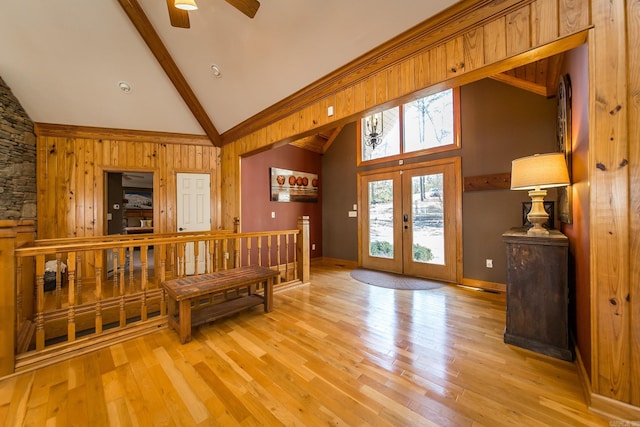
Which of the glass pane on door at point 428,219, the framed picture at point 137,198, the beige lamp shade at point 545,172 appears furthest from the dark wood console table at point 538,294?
the framed picture at point 137,198

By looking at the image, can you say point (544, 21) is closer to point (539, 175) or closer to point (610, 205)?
point (539, 175)

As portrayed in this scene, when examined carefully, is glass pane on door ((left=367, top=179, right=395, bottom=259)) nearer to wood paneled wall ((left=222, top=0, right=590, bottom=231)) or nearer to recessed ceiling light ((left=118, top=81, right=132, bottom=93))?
wood paneled wall ((left=222, top=0, right=590, bottom=231))

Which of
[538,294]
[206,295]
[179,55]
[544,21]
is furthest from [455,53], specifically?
[179,55]

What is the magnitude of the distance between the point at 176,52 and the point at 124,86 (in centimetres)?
104

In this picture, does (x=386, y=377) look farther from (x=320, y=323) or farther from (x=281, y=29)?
(x=281, y=29)

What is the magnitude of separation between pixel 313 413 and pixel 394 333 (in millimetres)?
1186

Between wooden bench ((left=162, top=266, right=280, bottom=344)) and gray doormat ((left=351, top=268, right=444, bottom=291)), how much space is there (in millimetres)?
1892

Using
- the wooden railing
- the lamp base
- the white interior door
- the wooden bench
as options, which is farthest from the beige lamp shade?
the white interior door

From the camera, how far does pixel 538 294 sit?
6.51 ft

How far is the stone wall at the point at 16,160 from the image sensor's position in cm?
332

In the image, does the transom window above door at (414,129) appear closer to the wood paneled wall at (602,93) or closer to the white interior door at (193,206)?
the wood paneled wall at (602,93)

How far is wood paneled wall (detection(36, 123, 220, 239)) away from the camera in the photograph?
387 centimetres

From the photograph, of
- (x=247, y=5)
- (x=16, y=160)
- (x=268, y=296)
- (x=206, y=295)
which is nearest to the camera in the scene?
(x=247, y=5)

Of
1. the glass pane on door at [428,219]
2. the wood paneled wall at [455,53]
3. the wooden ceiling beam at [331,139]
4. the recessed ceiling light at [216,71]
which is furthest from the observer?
the wooden ceiling beam at [331,139]
